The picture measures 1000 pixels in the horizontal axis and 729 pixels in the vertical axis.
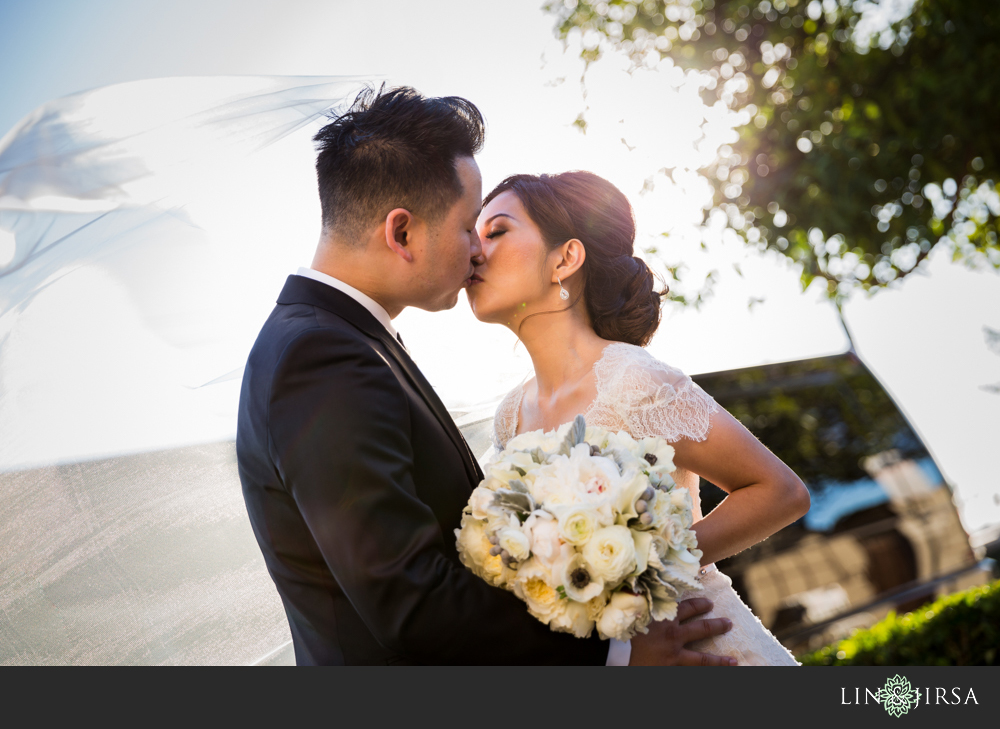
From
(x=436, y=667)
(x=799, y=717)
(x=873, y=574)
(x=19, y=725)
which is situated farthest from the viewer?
(x=873, y=574)

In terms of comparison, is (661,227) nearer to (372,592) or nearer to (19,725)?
(372,592)

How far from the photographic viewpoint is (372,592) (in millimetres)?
1369

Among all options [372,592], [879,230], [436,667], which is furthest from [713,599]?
[879,230]

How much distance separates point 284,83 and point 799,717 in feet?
9.79

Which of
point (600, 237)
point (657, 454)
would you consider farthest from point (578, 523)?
point (600, 237)

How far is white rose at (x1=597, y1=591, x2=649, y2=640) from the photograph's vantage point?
4.57 ft

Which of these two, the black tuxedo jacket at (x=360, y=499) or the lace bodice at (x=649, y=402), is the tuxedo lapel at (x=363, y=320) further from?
the lace bodice at (x=649, y=402)

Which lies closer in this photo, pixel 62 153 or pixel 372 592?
pixel 372 592

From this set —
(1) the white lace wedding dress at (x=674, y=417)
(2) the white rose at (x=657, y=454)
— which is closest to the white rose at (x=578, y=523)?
(2) the white rose at (x=657, y=454)

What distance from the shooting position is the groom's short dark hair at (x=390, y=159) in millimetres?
1845

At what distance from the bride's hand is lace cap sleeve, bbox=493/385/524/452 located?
102cm

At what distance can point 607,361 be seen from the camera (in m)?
2.36

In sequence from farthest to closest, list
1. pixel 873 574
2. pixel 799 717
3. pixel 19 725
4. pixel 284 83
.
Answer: pixel 873 574
pixel 284 83
pixel 19 725
pixel 799 717

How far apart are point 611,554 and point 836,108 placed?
433 cm
